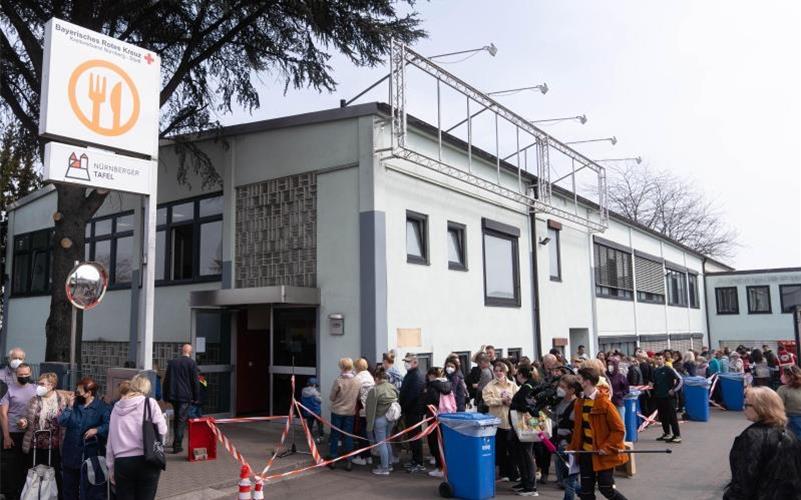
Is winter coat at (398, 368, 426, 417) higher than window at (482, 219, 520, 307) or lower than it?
lower

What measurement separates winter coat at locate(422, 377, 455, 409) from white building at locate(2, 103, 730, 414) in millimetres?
2452

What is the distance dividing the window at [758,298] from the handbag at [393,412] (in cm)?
3304

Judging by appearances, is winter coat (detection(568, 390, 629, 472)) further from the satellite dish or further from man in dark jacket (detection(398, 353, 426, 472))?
the satellite dish

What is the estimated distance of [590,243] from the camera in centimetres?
2314

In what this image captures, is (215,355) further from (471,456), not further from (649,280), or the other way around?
(649,280)

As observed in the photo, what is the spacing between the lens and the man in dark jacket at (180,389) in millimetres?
11188

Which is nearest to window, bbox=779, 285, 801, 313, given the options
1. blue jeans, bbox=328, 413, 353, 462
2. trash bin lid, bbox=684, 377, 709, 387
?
trash bin lid, bbox=684, 377, 709, 387

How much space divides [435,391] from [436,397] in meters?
0.10

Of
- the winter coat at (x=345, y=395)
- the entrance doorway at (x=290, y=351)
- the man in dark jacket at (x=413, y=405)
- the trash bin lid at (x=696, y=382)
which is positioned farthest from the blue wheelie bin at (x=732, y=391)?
the winter coat at (x=345, y=395)

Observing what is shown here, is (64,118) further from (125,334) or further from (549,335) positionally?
(549,335)

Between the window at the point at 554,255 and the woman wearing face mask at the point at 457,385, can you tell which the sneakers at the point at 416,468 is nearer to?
the woman wearing face mask at the point at 457,385

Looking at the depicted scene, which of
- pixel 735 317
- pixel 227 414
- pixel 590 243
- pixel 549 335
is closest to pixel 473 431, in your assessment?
pixel 227 414

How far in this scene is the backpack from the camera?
10.3 meters

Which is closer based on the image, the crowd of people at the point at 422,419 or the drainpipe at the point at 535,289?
the crowd of people at the point at 422,419
